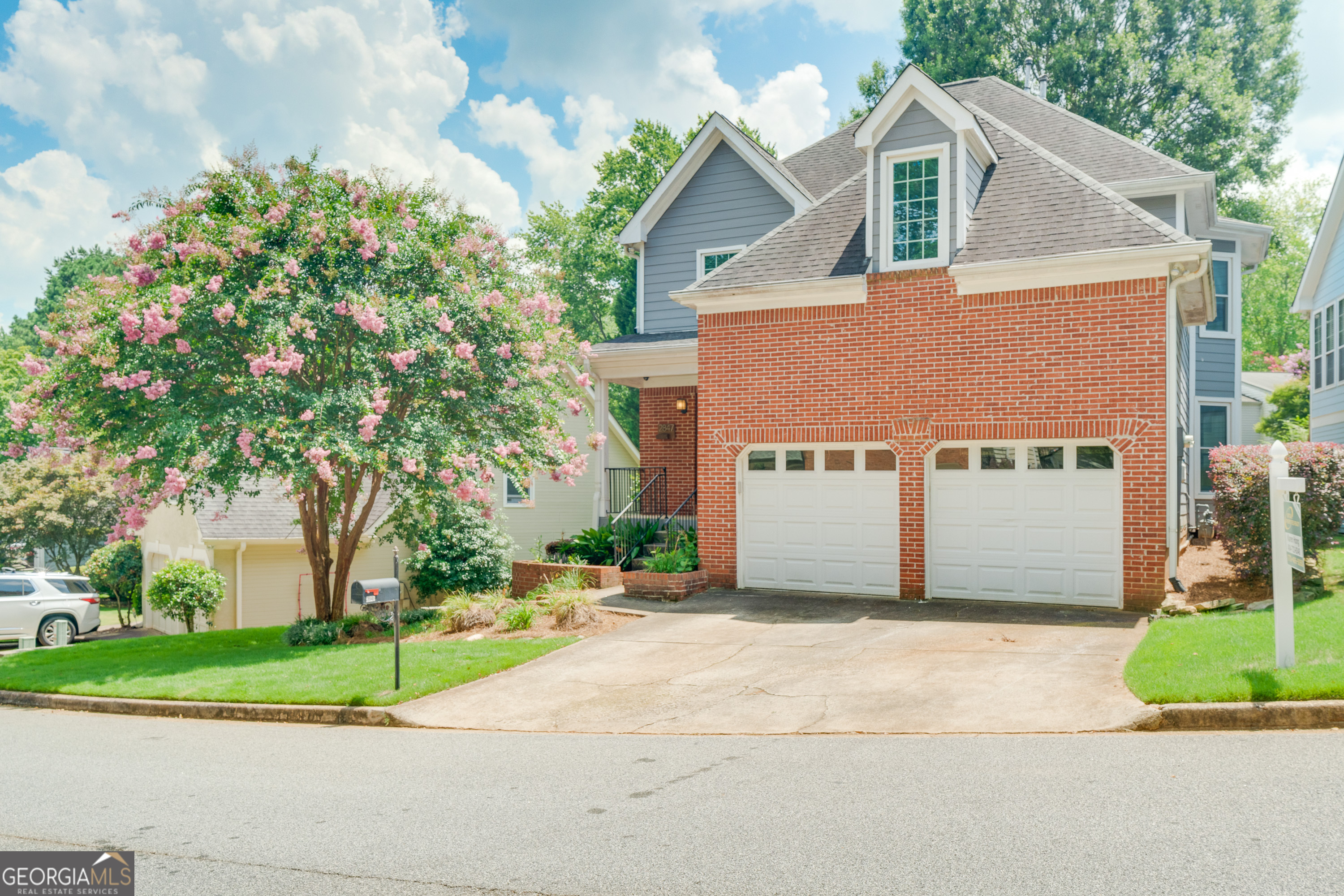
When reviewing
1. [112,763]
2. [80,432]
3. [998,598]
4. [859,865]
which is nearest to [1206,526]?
[998,598]

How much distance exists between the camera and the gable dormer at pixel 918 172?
45.0 ft

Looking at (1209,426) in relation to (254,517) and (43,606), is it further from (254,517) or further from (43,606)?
(43,606)

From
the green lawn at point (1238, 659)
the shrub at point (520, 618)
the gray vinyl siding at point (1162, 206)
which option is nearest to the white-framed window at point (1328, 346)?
the gray vinyl siding at point (1162, 206)

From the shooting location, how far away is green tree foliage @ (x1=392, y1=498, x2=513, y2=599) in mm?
20812

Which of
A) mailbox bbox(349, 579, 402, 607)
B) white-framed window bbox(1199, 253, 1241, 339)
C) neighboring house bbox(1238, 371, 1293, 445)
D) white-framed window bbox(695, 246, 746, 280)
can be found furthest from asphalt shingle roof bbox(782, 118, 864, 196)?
neighboring house bbox(1238, 371, 1293, 445)

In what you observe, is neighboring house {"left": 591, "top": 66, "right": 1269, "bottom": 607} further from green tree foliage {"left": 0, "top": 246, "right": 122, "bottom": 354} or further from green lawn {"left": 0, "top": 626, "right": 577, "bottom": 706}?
green tree foliage {"left": 0, "top": 246, "right": 122, "bottom": 354}

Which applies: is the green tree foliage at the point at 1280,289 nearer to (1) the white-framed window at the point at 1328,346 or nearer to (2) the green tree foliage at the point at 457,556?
(1) the white-framed window at the point at 1328,346

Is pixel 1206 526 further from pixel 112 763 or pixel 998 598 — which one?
pixel 112 763

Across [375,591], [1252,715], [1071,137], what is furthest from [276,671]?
[1071,137]

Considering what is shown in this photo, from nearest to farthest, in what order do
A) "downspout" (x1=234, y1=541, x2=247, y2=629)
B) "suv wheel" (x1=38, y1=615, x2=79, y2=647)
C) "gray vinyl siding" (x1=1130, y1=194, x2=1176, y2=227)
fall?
"gray vinyl siding" (x1=1130, y1=194, x2=1176, y2=227) < "suv wheel" (x1=38, y1=615, x2=79, y2=647) < "downspout" (x1=234, y1=541, x2=247, y2=629)

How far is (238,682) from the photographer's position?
1109 cm

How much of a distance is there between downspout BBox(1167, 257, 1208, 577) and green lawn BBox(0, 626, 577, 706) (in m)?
8.18

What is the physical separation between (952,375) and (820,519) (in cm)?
302

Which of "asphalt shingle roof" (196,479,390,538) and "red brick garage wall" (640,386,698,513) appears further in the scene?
"asphalt shingle roof" (196,479,390,538)
